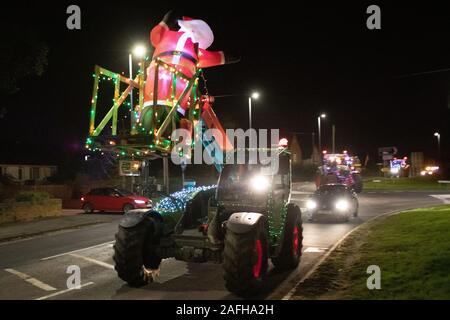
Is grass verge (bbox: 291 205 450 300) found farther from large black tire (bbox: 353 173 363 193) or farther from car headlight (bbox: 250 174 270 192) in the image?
large black tire (bbox: 353 173 363 193)

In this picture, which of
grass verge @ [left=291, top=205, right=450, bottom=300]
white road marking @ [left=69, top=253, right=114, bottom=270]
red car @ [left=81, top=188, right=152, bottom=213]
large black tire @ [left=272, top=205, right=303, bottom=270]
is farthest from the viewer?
red car @ [left=81, top=188, right=152, bottom=213]

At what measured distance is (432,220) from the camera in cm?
1453

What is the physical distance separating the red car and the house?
1882 cm

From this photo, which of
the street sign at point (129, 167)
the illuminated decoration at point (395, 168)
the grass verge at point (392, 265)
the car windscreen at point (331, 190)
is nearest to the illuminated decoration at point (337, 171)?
the car windscreen at point (331, 190)

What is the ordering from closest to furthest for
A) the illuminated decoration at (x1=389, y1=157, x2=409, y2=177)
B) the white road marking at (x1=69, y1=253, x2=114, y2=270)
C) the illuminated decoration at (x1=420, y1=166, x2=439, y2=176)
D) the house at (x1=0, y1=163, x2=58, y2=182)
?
the white road marking at (x1=69, y1=253, x2=114, y2=270) → the house at (x1=0, y1=163, x2=58, y2=182) → the illuminated decoration at (x1=420, y1=166, x2=439, y2=176) → the illuminated decoration at (x1=389, y1=157, x2=409, y2=177)

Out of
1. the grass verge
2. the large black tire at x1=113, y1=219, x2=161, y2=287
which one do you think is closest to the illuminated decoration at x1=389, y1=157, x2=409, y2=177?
the grass verge

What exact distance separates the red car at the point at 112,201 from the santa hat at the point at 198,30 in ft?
42.9

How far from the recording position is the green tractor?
771cm

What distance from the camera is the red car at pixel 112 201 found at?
23703 millimetres

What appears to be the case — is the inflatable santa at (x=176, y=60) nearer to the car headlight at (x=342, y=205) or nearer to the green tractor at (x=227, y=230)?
the green tractor at (x=227, y=230)

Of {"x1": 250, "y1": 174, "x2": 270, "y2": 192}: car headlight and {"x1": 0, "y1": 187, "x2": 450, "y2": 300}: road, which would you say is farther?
{"x1": 250, "y1": 174, "x2": 270, "y2": 192}: car headlight

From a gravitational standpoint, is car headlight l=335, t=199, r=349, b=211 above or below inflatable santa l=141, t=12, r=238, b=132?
below

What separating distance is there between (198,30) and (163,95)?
2335 millimetres
